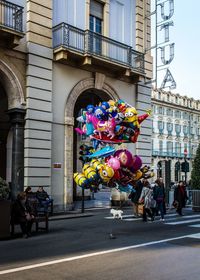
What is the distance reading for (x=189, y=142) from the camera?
90125 millimetres

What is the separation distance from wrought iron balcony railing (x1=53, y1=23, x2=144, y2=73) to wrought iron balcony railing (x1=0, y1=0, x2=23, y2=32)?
2.17 m

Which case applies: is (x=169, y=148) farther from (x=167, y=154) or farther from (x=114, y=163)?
(x=114, y=163)

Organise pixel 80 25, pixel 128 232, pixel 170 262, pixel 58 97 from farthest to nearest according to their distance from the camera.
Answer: pixel 80 25
pixel 58 97
pixel 128 232
pixel 170 262

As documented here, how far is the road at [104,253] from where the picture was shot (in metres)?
7.36

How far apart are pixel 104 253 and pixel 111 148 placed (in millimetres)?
3267

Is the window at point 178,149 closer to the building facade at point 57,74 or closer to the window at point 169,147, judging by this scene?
the window at point 169,147

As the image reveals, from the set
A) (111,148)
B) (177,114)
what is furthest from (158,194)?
(177,114)

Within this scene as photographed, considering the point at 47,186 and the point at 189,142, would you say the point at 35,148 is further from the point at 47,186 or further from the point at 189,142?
the point at 189,142

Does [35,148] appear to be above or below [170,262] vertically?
above

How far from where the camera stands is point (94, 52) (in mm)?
19578

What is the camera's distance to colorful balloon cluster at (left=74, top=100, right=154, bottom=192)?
1112cm

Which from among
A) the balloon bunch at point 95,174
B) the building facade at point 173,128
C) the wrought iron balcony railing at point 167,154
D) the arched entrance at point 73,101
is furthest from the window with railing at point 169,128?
the balloon bunch at point 95,174

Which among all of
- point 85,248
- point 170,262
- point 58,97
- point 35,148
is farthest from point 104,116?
point 58,97

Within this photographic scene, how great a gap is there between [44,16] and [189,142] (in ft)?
248
